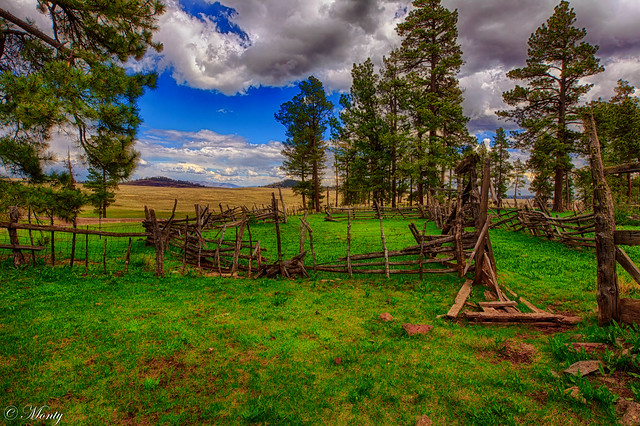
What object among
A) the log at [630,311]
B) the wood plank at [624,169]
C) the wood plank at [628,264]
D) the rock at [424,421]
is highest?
the wood plank at [624,169]

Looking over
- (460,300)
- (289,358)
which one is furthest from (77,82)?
(460,300)

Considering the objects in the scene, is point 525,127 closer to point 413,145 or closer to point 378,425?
point 413,145

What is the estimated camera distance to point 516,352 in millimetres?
4418

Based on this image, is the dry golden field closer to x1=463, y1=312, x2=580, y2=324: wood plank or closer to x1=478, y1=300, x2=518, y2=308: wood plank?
x1=478, y1=300, x2=518, y2=308: wood plank

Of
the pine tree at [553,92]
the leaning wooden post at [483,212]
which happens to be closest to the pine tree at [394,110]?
the pine tree at [553,92]

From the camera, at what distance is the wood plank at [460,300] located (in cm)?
594

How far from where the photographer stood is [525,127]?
24.2m

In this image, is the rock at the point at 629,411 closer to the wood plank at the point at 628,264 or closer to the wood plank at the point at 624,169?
the wood plank at the point at 628,264

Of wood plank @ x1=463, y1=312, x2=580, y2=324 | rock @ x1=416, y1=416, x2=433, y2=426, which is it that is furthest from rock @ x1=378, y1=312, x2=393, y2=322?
rock @ x1=416, y1=416, x2=433, y2=426

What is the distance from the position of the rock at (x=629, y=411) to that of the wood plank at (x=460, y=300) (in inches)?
114

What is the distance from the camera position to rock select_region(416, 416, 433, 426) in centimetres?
308

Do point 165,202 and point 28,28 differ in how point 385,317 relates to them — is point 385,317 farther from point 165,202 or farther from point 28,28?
point 165,202

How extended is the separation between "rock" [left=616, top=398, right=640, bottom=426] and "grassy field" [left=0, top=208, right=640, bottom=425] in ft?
0.30

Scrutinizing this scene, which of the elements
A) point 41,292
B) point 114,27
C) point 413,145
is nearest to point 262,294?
point 41,292
